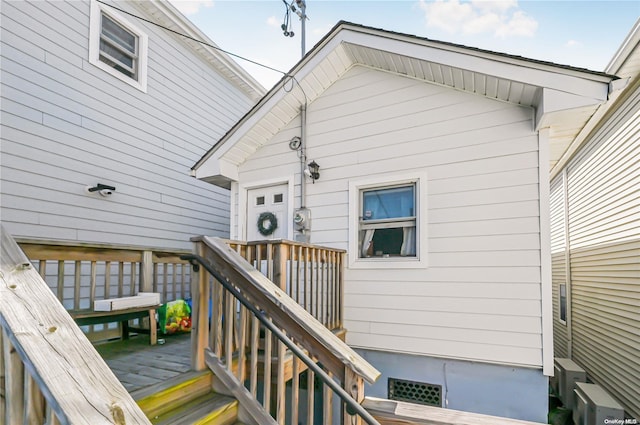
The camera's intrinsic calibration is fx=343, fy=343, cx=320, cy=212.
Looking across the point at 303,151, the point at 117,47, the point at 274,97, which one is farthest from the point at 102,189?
the point at 303,151

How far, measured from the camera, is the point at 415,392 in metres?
3.83

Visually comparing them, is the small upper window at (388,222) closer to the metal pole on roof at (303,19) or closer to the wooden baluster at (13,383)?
the metal pole on roof at (303,19)

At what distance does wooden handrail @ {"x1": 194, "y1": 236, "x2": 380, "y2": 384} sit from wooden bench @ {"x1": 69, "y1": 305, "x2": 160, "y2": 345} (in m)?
1.61

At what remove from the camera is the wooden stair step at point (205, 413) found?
2.00 meters

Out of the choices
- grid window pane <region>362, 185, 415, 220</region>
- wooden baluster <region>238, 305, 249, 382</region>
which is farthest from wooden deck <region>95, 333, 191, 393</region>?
grid window pane <region>362, 185, 415, 220</region>

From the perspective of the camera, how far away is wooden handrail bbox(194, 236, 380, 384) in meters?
1.91

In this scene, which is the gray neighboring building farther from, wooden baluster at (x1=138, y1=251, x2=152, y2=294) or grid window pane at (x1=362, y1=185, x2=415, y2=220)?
wooden baluster at (x1=138, y1=251, x2=152, y2=294)

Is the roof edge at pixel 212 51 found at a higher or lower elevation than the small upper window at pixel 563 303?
higher

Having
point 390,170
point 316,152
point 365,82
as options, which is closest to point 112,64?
point 316,152

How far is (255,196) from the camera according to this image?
5.04 metres

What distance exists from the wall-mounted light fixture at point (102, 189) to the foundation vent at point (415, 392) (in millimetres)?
4632

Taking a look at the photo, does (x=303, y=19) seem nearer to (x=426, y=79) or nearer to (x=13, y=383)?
(x=426, y=79)

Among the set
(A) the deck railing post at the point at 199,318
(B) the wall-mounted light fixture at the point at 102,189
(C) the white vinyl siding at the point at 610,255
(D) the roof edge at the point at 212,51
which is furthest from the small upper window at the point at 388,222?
(D) the roof edge at the point at 212,51

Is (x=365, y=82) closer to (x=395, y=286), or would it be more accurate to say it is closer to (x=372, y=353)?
(x=395, y=286)
